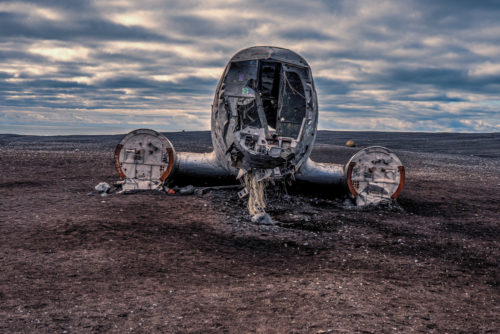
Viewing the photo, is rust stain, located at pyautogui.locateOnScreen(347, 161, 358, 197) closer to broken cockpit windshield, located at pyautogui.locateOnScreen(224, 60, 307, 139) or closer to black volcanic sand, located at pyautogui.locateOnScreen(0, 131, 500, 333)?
black volcanic sand, located at pyautogui.locateOnScreen(0, 131, 500, 333)

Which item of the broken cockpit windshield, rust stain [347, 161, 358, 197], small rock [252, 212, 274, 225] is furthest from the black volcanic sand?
the broken cockpit windshield

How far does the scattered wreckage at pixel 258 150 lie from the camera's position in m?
8.98

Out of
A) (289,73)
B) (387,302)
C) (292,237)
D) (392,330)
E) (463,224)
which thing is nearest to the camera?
(392,330)

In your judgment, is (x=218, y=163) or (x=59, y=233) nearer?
(x=59, y=233)

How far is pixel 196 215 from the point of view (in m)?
8.81

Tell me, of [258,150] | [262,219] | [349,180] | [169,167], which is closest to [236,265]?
[262,219]

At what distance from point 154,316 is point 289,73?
24.6ft

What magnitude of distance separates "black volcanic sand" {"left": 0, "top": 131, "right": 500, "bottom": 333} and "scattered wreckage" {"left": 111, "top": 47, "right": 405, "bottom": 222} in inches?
24.4

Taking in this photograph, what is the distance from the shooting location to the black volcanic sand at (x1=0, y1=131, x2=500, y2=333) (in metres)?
4.44

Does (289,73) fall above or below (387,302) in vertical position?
above

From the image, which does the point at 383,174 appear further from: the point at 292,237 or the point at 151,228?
the point at 151,228

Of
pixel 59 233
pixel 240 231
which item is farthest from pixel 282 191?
pixel 59 233

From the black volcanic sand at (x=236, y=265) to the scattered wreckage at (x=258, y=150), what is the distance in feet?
2.03

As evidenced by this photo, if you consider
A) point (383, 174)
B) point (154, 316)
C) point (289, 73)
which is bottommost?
point (154, 316)
